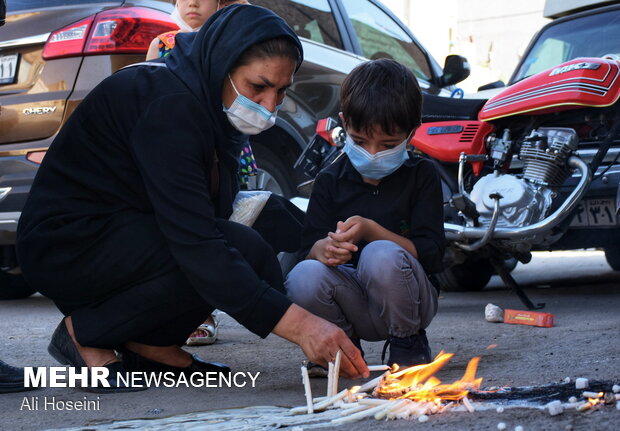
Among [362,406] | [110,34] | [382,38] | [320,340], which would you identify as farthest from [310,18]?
[362,406]

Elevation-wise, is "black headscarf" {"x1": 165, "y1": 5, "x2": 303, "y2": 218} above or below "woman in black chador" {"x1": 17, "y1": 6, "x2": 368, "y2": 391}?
above

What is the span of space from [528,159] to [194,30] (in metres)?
1.97

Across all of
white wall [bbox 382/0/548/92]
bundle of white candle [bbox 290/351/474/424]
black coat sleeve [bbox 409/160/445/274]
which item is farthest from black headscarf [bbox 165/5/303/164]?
white wall [bbox 382/0/548/92]

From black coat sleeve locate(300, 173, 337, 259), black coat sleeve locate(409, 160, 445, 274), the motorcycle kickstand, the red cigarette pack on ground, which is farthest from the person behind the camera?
the motorcycle kickstand

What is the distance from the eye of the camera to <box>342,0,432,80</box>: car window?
6934mm

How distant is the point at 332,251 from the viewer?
3.16 meters

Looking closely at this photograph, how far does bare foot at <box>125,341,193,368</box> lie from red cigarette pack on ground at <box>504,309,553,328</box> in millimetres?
1951

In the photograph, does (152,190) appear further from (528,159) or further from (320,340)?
(528,159)

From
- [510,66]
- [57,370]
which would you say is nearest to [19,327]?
[57,370]

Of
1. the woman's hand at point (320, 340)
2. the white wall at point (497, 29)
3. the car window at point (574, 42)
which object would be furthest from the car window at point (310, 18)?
the white wall at point (497, 29)

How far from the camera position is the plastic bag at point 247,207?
3.50 m

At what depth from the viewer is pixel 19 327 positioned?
4.95 m

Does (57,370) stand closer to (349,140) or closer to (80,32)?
(349,140)

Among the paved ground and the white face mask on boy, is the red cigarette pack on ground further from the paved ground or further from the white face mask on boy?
the white face mask on boy
